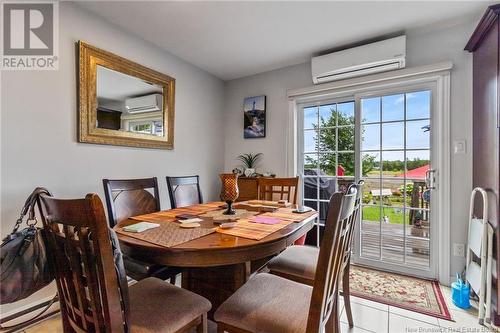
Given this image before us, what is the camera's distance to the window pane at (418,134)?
2.48 m

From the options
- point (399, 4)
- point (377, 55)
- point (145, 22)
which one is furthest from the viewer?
point (377, 55)

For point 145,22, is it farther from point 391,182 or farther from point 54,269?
point 391,182

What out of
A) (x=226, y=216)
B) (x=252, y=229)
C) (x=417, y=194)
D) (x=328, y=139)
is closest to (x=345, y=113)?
(x=328, y=139)

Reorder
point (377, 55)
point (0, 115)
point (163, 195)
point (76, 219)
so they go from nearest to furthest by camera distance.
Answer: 1. point (76, 219)
2. point (0, 115)
3. point (377, 55)
4. point (163, 195)

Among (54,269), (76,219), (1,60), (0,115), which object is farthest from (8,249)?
(1,60)

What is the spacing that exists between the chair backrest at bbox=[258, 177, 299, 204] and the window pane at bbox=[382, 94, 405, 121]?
1.28 meters

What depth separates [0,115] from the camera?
5.52 feet

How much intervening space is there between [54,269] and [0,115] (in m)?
1.41

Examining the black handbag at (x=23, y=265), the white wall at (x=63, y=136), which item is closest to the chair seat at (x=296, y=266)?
the black handbag at (x=23, y=265)

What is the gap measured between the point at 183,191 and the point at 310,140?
1802mm

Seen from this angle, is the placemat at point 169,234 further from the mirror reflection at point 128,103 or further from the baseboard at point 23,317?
the mirror reflection at point 128,103

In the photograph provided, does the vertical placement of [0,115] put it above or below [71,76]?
below

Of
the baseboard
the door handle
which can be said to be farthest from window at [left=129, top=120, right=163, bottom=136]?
the door handle

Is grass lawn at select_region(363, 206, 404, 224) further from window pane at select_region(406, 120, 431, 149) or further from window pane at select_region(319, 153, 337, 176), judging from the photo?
window pane at select_region(406, 120, 431, 149)
